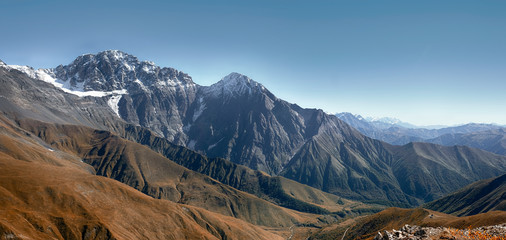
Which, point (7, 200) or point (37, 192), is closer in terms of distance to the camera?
point (7, 200)

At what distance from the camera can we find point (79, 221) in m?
168

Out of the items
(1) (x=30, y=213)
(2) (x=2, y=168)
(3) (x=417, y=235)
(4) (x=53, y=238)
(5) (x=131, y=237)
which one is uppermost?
(3) (x=417, y=235)

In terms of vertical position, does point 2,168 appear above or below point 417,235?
below

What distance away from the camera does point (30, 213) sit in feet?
509

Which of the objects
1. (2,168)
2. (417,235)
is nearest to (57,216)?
(2,168)

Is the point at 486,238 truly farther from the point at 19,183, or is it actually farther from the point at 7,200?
the point at 19,183

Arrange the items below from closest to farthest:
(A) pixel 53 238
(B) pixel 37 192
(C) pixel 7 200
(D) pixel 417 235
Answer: (D) pixel 417 235
(A) pixel 53 238
(C) pixel 7 200
(B) pixel 37 192

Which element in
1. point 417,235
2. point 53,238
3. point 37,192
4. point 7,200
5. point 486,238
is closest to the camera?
point 486,238

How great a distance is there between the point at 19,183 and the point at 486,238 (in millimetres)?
241707

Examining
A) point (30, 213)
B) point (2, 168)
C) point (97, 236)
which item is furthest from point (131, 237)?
point (2, 168)

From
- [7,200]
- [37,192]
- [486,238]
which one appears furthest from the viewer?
[37,192]

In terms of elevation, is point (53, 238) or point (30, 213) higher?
point (30, 213)

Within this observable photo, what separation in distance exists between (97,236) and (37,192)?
55.1 metres

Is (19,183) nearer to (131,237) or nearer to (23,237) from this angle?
(23,237)
